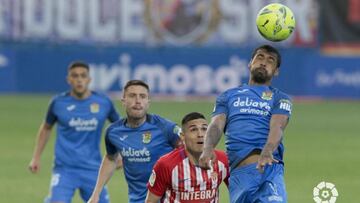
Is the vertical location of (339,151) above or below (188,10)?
below

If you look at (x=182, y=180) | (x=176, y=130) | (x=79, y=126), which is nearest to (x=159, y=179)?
(x=182, y=180)

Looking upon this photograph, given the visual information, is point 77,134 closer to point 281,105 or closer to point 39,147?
point 39,147

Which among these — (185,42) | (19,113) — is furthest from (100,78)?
(19,113)

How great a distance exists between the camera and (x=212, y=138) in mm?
10719

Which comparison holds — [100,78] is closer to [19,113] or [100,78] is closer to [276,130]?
[19,113]

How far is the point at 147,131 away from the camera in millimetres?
12516

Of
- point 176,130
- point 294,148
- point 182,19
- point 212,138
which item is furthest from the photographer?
point 182,19

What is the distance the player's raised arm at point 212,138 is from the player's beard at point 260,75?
1.55ft

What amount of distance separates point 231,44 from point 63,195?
69.5 ft

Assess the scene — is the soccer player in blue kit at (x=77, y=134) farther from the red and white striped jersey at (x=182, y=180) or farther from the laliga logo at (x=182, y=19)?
the laliga logo at (x=182, y=19)

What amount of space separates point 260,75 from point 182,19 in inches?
948

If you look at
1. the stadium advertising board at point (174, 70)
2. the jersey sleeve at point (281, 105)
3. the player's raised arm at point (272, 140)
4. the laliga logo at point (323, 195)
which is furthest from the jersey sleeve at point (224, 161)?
the stadium advertising board at point (174, 70)

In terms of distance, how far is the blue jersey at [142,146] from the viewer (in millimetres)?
12391

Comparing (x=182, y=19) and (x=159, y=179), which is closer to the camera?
(x=159, y=179)
